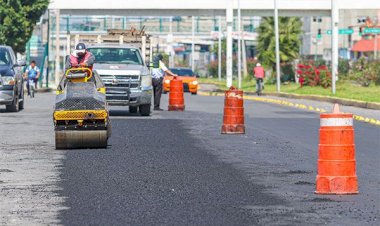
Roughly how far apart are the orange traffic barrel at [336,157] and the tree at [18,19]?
53870 millimetres

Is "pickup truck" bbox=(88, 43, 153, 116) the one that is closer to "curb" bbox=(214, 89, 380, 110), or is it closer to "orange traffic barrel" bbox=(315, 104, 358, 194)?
"curb" bbox=(214, 89, 380, 110)

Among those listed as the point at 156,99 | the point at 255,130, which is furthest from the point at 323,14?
the point at 255,130

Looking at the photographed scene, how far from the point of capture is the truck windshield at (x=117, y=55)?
117 ft

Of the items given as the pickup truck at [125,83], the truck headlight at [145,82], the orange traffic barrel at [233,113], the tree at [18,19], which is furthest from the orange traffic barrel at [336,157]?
the tree at [18,19]

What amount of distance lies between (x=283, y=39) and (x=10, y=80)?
64259 mm

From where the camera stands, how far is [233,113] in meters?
27.3

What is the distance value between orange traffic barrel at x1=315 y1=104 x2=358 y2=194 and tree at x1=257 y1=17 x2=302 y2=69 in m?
81.9

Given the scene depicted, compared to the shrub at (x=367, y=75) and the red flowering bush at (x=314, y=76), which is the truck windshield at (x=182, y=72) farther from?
the shrub at (x=367, y=75)

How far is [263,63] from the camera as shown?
96.0 m

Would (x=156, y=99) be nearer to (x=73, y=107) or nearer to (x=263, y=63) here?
(x=73, y=107)

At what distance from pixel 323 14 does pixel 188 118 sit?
51.4 meters

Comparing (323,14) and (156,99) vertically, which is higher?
(323,14)

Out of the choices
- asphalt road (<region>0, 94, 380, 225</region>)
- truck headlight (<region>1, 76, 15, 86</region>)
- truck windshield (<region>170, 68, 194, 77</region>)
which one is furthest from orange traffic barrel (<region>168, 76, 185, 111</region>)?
truck windshield (<region>170, 68, 194, 77</region>)

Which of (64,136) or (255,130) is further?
(255,130)
